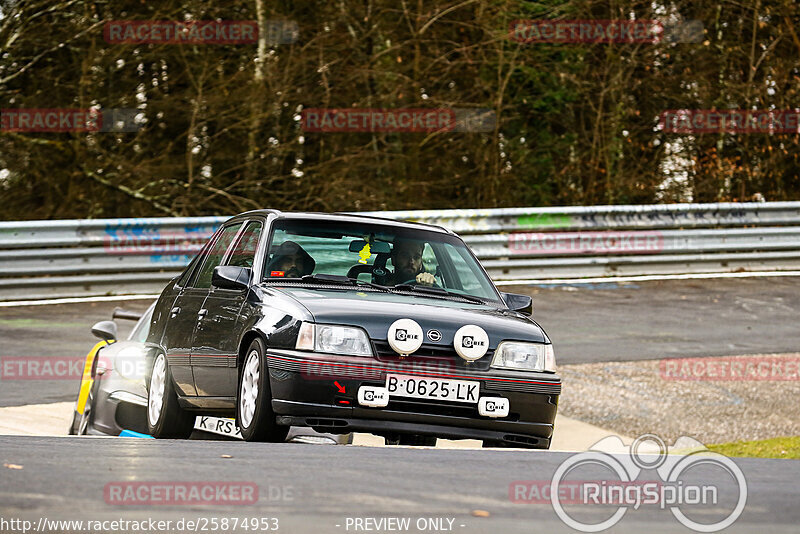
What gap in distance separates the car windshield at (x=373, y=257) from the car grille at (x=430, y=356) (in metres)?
0.91

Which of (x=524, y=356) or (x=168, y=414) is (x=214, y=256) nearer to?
(x=168, y=414)

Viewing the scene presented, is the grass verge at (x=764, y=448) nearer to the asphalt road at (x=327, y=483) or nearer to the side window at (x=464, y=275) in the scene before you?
the side window at (x=464, y=275)

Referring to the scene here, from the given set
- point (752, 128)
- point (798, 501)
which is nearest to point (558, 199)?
point (752, 128)

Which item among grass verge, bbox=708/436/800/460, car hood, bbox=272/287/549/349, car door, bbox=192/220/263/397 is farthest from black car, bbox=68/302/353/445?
grass verge, bbox=708/436/800/460

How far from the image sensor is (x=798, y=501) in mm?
5801

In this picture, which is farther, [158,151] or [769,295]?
[158,151]

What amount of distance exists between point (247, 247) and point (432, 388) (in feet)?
6.19

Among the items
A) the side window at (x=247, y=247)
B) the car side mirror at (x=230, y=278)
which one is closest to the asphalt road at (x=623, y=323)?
the side window at (x=247, y=247)

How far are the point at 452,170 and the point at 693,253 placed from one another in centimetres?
521

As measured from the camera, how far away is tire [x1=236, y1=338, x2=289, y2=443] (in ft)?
24.2

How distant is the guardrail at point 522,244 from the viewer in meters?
18.1

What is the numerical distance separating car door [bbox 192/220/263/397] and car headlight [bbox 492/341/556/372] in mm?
1495

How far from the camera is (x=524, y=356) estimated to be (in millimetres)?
7656

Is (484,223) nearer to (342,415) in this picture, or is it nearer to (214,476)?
(342,415)
